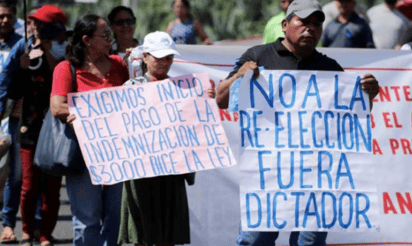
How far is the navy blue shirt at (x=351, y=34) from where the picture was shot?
11296 mm

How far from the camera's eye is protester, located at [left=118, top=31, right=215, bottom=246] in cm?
695

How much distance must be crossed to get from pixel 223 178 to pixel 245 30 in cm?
2351

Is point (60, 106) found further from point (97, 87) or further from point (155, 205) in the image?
point (155, 205)

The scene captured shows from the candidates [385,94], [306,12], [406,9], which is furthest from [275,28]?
[406,9]

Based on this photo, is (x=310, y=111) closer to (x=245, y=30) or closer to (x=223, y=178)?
(x=223, y=178)

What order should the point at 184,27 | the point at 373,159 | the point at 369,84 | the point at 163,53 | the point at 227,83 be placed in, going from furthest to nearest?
the point at 184,27, the point at 373,159, the point at 163,53, the point at 369,84, the point at 227,83

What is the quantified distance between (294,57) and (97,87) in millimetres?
1355

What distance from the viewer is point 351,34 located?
1134 cm

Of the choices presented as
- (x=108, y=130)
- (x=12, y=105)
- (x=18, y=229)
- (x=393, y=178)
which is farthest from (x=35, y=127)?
(x=393, y=178)

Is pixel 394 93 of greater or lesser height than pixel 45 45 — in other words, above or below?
below

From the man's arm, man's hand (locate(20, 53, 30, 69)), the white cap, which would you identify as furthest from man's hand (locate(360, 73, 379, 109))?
man's hand (locate(20, 53, 30, 69))

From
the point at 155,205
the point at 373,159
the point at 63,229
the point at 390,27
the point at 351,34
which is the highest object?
the point at 390,27

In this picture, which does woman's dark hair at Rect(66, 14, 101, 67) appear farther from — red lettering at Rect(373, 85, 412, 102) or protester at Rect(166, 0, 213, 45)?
protester at Rect(166, 0, 213, 45)

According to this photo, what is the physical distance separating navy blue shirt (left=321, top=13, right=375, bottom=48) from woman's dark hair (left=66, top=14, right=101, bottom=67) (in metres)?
4.53
